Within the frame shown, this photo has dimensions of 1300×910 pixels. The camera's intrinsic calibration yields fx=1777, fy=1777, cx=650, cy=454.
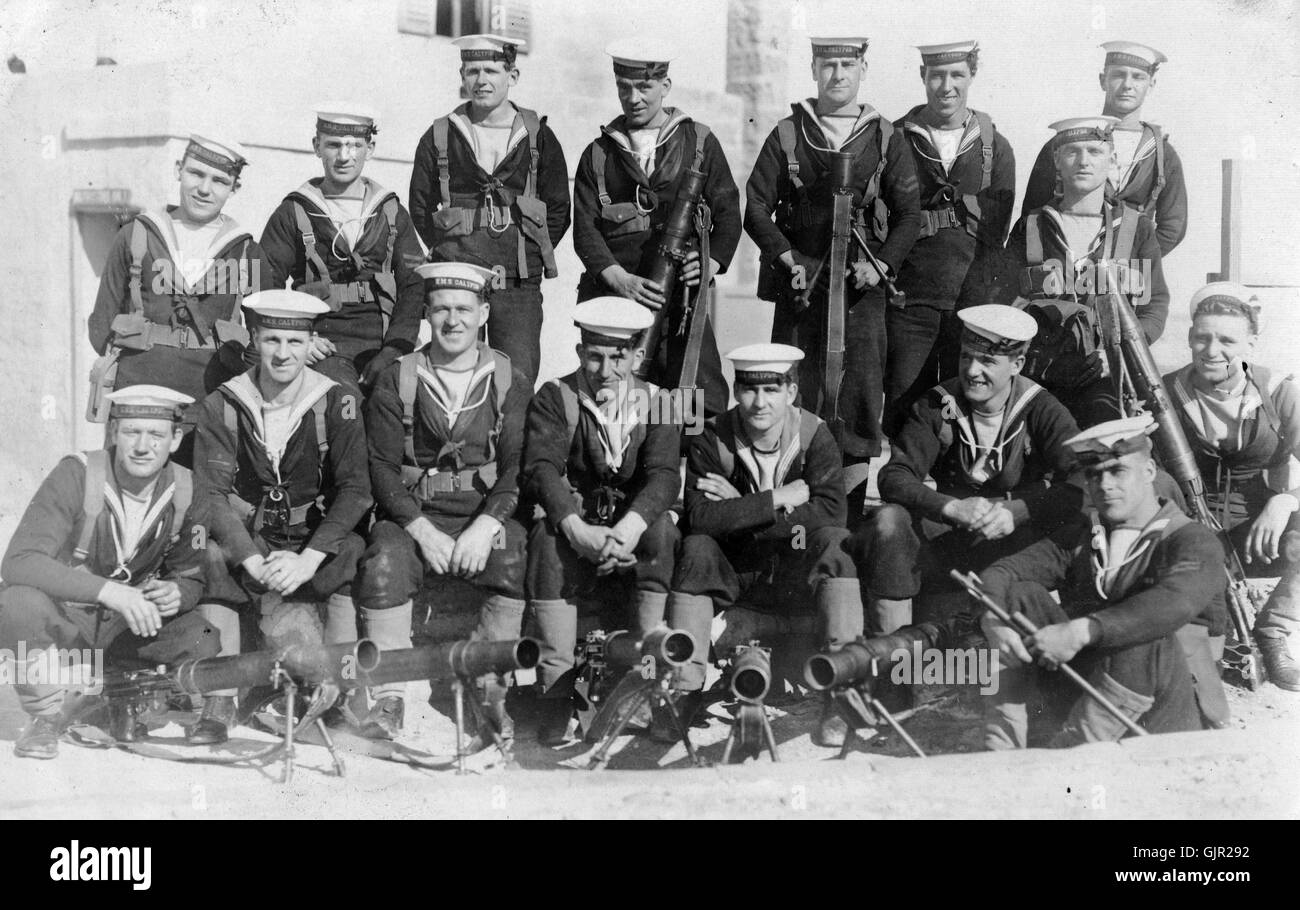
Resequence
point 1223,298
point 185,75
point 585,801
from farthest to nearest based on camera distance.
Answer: point 185,75 < point 1223,298 < point 585,801

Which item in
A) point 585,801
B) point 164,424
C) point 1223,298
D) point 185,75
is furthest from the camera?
point 185,75

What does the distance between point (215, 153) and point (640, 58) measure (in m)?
2.00

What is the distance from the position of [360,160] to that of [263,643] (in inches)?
91.1

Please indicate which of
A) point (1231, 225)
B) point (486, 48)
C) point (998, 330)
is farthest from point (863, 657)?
point (1231, 225)

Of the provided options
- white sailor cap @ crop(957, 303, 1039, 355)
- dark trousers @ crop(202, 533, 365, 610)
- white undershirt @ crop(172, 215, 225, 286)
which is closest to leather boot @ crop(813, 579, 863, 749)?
white sailor cap @ crop(957, 303, 1039, 355)

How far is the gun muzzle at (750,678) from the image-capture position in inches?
283

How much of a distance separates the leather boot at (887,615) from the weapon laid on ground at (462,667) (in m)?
1.43

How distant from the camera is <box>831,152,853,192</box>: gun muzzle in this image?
324 inches

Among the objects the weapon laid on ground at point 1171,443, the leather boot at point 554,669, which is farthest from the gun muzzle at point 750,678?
the weapon laid on ground at point 1171,443

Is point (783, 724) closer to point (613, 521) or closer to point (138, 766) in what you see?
point (613, 521)

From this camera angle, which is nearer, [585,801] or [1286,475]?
[585,801]

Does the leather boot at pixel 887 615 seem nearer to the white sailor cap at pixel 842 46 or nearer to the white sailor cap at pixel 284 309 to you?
the white sailor cap at pixel 842 46

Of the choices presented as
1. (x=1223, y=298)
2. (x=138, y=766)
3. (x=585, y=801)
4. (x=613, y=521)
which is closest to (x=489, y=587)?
(x=613, y=521)

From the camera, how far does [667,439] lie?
7.66 metres
